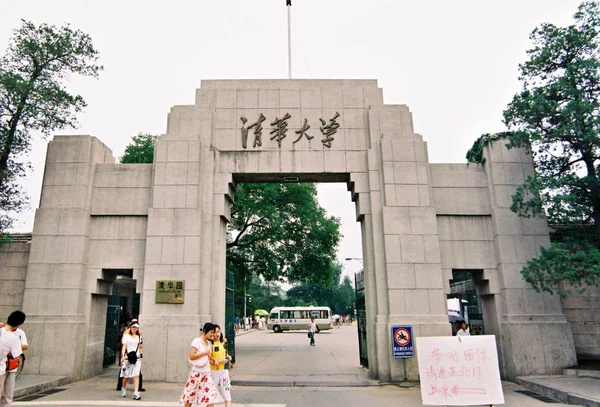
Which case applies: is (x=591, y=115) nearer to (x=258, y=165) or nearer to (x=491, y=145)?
(x=491, y=145)

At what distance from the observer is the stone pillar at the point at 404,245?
10219mm

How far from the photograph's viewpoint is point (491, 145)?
453 inches

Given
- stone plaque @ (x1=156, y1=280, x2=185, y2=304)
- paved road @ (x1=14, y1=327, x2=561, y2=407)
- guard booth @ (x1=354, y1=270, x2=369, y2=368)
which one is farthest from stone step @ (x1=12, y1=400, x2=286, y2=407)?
guard booth @ (x1=354, y1=270, x2=369, y2=368)

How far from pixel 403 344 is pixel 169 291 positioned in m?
6.03

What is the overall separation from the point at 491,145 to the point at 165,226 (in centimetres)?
937

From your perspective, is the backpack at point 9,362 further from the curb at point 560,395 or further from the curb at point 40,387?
A: the curb at point 560,395

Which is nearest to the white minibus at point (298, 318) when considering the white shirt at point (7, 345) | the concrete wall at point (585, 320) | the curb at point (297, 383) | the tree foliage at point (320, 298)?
the curb at point (297, 383)

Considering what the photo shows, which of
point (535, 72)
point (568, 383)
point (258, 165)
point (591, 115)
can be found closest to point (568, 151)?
point (591, 115)

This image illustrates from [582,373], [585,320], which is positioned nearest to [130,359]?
Answer: [582,373]

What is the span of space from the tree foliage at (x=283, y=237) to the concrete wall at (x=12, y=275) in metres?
8.49

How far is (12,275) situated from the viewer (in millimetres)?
11227

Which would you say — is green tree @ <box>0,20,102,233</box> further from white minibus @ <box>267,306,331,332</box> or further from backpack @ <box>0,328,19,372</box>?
white minibus @ <box>267,306,331,332</box>

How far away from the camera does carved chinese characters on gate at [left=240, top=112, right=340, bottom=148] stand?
11.8 m

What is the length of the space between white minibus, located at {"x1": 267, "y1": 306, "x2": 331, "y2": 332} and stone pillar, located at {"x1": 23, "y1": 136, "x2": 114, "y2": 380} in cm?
2794
